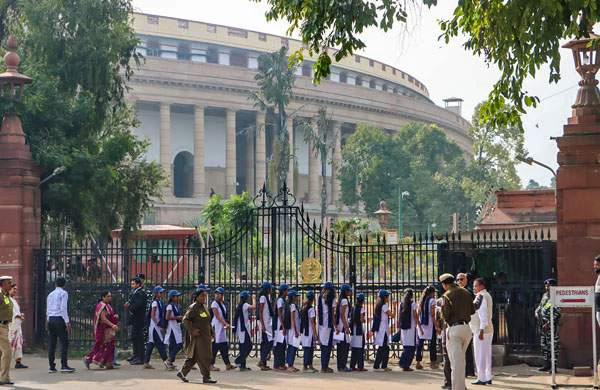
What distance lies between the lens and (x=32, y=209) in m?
20.1

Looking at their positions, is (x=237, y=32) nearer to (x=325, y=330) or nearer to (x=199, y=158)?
→ (x=199, y=158)

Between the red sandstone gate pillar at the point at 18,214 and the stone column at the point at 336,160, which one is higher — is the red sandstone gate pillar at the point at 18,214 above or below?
below

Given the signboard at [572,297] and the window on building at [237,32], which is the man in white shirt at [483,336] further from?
the window on building at [237,32]

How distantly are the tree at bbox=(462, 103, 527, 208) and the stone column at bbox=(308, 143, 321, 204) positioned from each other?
1851cm

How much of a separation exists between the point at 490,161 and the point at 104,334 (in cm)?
4567

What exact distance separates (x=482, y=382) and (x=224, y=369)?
5.11 meters

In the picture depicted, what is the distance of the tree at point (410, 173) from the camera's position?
63156mm

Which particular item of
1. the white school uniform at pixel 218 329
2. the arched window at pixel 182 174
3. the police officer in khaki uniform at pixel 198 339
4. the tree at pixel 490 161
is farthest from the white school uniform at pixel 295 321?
the arched window at pixel 182 174

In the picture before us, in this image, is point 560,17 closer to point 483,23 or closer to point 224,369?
point 483,23

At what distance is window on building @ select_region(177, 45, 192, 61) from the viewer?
7556 centimetres

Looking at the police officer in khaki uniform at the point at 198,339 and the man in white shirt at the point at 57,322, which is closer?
the police officer in khaki uniform at the point at 198,339

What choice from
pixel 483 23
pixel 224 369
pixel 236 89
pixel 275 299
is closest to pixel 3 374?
pixel 224 369

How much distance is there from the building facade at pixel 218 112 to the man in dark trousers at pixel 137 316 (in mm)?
47045

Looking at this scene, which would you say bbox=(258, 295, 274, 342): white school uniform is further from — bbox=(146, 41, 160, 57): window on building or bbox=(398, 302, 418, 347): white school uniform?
bbox=(146, 41, 160, 57): window on building
